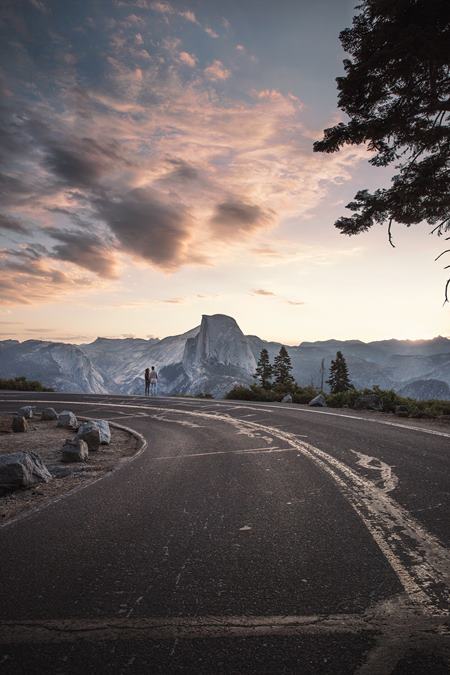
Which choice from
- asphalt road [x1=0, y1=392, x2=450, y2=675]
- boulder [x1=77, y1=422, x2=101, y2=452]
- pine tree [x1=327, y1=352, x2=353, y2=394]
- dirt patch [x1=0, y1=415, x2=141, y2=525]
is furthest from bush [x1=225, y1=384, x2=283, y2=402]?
pine tree [x1=327, y1=352, x2=353, y2=394]

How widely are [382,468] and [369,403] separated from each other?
10.0 metres

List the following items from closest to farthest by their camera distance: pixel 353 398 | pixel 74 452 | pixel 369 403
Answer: pixel 74 452 → pixel 369 403 → pixel 353 398

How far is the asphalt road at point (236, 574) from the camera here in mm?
1969

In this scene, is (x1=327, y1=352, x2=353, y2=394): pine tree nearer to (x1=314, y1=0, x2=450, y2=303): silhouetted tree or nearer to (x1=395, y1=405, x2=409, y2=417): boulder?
(x1=395, y1=405, x2=409, y2=417): boulder

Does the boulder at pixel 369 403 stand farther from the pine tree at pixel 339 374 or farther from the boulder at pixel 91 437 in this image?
the pine tree at pixel 339 374

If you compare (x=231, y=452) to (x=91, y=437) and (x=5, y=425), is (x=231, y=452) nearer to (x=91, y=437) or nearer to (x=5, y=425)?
(x=91, y=437)

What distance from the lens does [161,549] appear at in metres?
3.28

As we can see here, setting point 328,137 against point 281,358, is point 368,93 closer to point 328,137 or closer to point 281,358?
point 328,137

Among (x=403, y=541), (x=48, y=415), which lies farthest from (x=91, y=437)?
(x=403, y=541)

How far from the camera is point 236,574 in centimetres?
281

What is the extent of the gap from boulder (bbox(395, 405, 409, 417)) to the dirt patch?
882cm

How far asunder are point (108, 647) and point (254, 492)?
118 inches

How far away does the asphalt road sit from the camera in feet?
6.46

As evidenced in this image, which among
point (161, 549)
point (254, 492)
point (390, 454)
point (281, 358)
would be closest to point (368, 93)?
point (390, 454)
